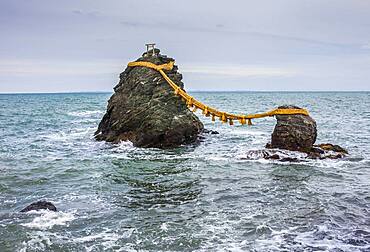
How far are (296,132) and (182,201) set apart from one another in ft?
28.8

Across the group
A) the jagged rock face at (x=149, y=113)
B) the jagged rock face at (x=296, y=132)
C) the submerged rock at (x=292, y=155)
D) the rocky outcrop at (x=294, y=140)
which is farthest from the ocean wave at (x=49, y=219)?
the jagged rock face at (x=149, y=113)

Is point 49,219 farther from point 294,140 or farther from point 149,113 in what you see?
point 149,113

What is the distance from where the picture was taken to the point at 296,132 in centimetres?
2145

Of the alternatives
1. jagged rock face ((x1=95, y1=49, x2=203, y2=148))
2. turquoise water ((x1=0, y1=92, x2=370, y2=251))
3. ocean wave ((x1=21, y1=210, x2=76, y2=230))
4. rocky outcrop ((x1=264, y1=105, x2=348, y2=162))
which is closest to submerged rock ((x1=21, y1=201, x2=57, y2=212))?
ocean wave ((x1=21, y1=210, x2=76, y2=230))

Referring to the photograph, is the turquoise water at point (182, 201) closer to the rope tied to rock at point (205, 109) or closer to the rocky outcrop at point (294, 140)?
the rocky outcrop at point (294, 140)

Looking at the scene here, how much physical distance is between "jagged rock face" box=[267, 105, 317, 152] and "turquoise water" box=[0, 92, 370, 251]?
4.19 feet

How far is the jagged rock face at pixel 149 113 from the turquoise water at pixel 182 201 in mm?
1322

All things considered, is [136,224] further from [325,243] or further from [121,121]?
[121,121]

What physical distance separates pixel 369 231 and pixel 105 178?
11111mm

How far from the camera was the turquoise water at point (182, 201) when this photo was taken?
11.7 m

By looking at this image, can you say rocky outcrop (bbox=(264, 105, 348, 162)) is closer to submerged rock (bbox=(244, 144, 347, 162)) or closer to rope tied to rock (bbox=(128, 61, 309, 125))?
submerged rock (bbox=(244, 144, 347, 162))

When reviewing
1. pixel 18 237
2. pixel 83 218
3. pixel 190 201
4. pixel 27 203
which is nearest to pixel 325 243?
pixel 190 201

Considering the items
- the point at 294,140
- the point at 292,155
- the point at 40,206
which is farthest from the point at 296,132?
the point at 40,206

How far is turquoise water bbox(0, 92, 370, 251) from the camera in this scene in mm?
11664
